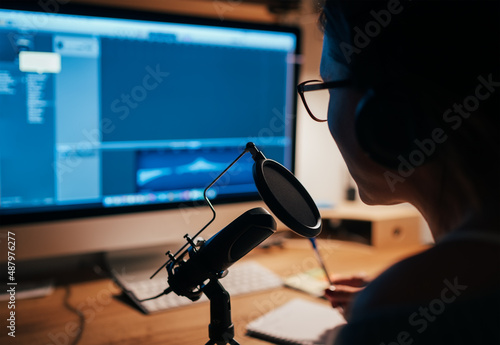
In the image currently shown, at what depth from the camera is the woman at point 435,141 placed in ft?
1.51

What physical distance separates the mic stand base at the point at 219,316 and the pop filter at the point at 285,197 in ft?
0.53

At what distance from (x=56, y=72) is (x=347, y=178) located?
1010 mm

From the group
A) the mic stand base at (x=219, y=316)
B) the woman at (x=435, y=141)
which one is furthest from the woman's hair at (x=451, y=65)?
the mic stand base at (x=219, y=316)

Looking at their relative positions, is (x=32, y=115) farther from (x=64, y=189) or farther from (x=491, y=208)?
(x=491, y=208)

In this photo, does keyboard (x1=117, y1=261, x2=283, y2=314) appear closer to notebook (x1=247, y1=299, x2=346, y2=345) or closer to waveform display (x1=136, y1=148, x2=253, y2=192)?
notebook (x1=247, y1=299, x2=346, y2=345)

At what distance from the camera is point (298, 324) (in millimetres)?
893

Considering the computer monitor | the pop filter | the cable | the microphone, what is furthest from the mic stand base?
the computer monitor

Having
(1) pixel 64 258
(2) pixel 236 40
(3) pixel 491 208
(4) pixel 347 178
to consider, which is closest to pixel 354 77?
(3) pixel 491 208

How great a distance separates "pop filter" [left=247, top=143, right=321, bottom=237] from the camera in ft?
1.96

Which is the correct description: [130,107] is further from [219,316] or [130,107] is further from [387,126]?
[387,126]

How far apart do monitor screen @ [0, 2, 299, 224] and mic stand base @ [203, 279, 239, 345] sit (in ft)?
1.62

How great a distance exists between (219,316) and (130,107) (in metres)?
0.60

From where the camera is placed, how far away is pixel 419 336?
18.0 inches

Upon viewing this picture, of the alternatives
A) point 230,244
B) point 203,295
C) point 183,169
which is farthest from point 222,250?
point 183,169
